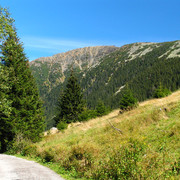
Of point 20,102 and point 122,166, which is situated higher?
point 20,102

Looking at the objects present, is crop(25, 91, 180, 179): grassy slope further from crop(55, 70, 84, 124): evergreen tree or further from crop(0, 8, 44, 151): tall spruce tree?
crop(55, 70, 84, 124): evergreen tree

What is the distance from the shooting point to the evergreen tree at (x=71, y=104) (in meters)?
30.2

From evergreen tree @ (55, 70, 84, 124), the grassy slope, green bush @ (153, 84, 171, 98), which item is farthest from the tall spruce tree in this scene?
green bush @ (153, 84, 171, 98)

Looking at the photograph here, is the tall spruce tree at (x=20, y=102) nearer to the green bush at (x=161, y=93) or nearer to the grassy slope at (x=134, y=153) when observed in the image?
the grassy slope at (x=134, y=153)

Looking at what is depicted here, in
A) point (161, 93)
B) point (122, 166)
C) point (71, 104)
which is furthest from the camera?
point (71, 104)

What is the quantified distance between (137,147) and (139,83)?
143m

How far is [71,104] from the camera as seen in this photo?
30.3 meters

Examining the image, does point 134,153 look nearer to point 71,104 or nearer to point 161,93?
point 161,93

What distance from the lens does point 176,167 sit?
5.73 metres

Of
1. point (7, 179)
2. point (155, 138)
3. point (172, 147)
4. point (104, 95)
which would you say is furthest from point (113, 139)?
point (104, 95)

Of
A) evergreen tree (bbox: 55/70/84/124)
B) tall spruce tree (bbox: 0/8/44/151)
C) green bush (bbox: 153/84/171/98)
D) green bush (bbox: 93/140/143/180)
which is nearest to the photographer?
green bush (bbox: 93/140/143/180)

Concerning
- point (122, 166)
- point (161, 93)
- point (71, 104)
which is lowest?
point (122, 166)

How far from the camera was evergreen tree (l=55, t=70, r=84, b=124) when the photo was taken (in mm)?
30156

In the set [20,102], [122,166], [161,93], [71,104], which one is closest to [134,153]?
[122,166]
